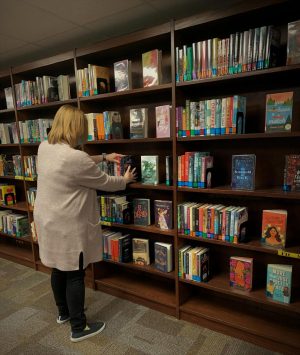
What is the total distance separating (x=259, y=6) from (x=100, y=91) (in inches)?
52.5

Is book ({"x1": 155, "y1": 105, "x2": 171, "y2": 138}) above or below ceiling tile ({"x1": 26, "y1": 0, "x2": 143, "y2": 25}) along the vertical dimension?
below

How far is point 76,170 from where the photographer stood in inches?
66.0

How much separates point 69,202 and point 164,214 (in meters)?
0.77

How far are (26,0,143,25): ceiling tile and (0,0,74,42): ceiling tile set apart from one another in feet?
0.29

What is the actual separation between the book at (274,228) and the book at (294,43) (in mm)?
905

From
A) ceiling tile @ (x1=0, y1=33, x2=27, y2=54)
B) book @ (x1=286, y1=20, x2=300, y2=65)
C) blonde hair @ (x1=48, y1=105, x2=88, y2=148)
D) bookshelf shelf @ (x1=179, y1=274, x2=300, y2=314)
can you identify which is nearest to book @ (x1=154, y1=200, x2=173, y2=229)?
bookshelf shelf @ (x1=179, y1=274, x2=300, y2=314)

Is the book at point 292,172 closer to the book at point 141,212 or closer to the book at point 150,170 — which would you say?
the book at point 150,170

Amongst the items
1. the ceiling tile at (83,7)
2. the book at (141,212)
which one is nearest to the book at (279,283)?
the book at (141,212)

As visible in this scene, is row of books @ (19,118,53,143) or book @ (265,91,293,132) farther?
row of books @ (19,118,53,143)

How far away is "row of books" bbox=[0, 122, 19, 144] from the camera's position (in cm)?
301

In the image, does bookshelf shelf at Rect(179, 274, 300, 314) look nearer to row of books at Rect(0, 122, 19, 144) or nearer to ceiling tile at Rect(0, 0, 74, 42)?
ceiling tile at Rect(0, 0, 74, 42)

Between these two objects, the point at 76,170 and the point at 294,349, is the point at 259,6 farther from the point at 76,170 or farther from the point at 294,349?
the point at 294,349

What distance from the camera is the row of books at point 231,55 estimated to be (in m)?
1.56

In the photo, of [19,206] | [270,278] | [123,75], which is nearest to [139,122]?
[123,75]
